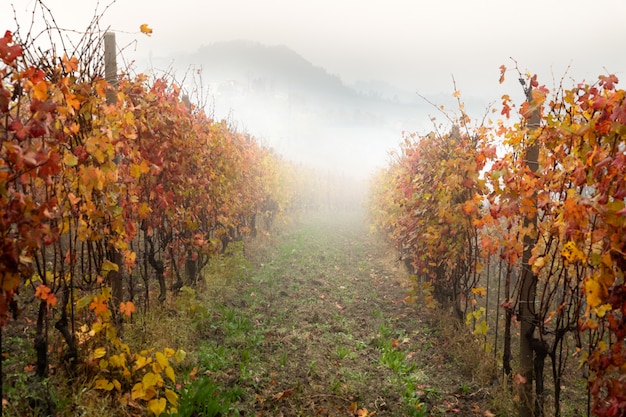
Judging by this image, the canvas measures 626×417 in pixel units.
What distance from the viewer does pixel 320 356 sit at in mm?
5465

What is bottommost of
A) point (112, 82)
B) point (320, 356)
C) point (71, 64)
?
point (320, 356)

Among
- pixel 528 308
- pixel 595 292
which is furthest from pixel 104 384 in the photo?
pixel 528 308

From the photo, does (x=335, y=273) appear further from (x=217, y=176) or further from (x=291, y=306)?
(x=217, y=176)

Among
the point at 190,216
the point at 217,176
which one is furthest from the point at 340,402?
the point at 217,176

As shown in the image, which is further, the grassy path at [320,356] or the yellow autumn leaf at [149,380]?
the grassy path at [320,356]

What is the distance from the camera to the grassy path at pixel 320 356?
4219 millimetres

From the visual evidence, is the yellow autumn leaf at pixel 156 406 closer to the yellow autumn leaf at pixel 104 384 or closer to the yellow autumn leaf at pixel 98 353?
the yellow autumn leaf at pixel 104 384

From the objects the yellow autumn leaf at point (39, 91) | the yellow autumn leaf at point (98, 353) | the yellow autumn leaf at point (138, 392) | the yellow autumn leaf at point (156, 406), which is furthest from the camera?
the yellow autumn leaf at point (98, 353)

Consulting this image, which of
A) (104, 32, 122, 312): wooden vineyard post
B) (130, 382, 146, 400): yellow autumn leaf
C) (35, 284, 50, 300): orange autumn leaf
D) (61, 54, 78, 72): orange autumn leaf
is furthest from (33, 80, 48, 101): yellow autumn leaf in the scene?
(130, 382, 146, 400): yellow autumn leaf

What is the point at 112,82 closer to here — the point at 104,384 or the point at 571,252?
the point at 104,384

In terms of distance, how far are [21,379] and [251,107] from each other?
154m

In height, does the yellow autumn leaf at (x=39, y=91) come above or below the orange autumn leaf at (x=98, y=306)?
above

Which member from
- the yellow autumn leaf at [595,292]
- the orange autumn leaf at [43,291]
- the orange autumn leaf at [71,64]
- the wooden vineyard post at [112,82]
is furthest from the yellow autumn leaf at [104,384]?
the yellow autumn leaf at [595,292]

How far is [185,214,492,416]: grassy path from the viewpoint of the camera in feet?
13.8
